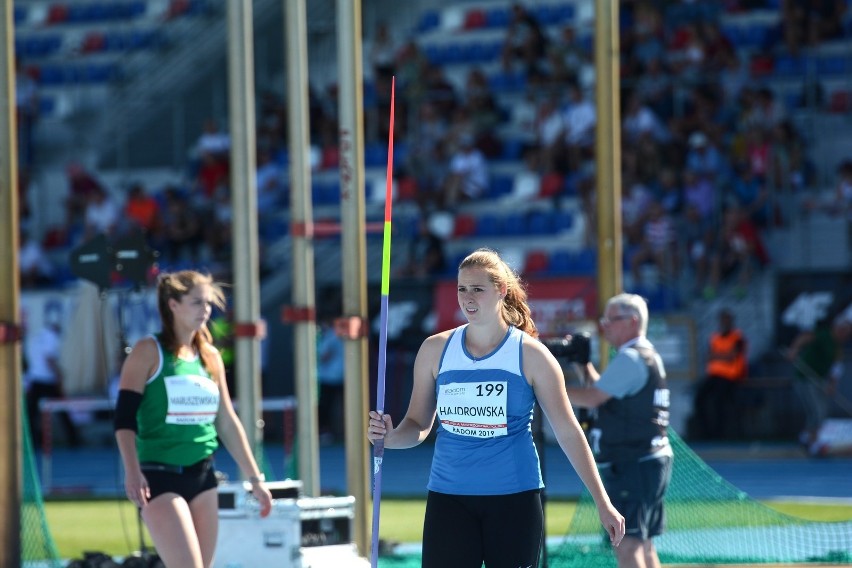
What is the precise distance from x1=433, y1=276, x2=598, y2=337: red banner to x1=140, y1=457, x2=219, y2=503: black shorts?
516 inches

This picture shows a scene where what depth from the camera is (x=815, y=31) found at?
23422mm

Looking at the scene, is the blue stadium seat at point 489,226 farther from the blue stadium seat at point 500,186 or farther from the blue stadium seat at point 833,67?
the blue stadium seat at point 833,67

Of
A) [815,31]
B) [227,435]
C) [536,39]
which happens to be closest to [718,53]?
[815,31]

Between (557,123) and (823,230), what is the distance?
14.7 feet

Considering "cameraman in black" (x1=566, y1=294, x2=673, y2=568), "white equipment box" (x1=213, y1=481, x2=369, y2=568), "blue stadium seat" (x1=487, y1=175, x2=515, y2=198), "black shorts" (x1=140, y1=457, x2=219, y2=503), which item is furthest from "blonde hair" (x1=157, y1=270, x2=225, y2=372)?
"blue stadium seat" (x1=487, y1=175, x2=515, y2=198)

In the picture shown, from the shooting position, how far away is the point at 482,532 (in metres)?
6.16

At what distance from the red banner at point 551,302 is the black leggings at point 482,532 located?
14360mm

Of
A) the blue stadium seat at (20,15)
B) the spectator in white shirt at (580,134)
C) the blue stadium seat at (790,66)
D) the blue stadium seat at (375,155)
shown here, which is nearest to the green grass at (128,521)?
the spectator in white shirt at (580,134)

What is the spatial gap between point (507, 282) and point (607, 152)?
14.0 feet

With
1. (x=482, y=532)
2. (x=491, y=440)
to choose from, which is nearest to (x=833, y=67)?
(x=491, y=440)

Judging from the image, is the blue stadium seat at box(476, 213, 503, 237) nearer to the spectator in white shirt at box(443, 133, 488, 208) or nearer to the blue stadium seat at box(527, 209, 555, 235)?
the blue stadium seat at box(527, 209, 555, 235)

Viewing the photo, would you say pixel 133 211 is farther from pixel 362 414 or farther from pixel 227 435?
pixel 227 435

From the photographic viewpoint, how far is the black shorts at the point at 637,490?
27.5ft

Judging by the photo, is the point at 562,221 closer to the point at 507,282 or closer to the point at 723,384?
the point at 723,384
